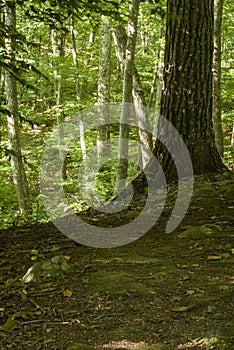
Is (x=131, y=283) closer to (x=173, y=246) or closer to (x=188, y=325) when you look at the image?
(x=188, y=325)

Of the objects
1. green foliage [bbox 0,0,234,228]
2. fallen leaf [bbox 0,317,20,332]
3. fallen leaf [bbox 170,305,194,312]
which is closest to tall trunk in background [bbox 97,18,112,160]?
green foliage [bbox 0,0,234,228]

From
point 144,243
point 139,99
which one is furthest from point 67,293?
point 139,99

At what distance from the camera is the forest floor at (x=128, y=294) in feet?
7.50

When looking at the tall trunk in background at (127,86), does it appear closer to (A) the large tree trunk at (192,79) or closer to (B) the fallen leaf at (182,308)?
(A) the large tree trunk at (192,79)

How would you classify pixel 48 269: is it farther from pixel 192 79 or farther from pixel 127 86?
pixel 127 86

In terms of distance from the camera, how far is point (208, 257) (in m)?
3.55

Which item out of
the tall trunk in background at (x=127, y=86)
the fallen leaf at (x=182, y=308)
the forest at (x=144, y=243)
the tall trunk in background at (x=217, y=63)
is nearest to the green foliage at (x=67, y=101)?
the tall trunk in background at (x=127, y=86)

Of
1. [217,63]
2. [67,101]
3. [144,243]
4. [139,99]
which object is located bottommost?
[144,243]

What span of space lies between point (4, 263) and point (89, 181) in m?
9.85

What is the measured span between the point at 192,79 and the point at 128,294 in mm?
4097

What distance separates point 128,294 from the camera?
2834 mm

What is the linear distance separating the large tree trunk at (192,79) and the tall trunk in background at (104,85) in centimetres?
661

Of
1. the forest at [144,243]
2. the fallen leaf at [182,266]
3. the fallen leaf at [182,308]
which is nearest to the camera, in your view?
the forest at [144,243]

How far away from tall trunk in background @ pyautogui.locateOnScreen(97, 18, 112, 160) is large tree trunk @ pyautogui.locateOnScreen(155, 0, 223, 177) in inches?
Result: 260
